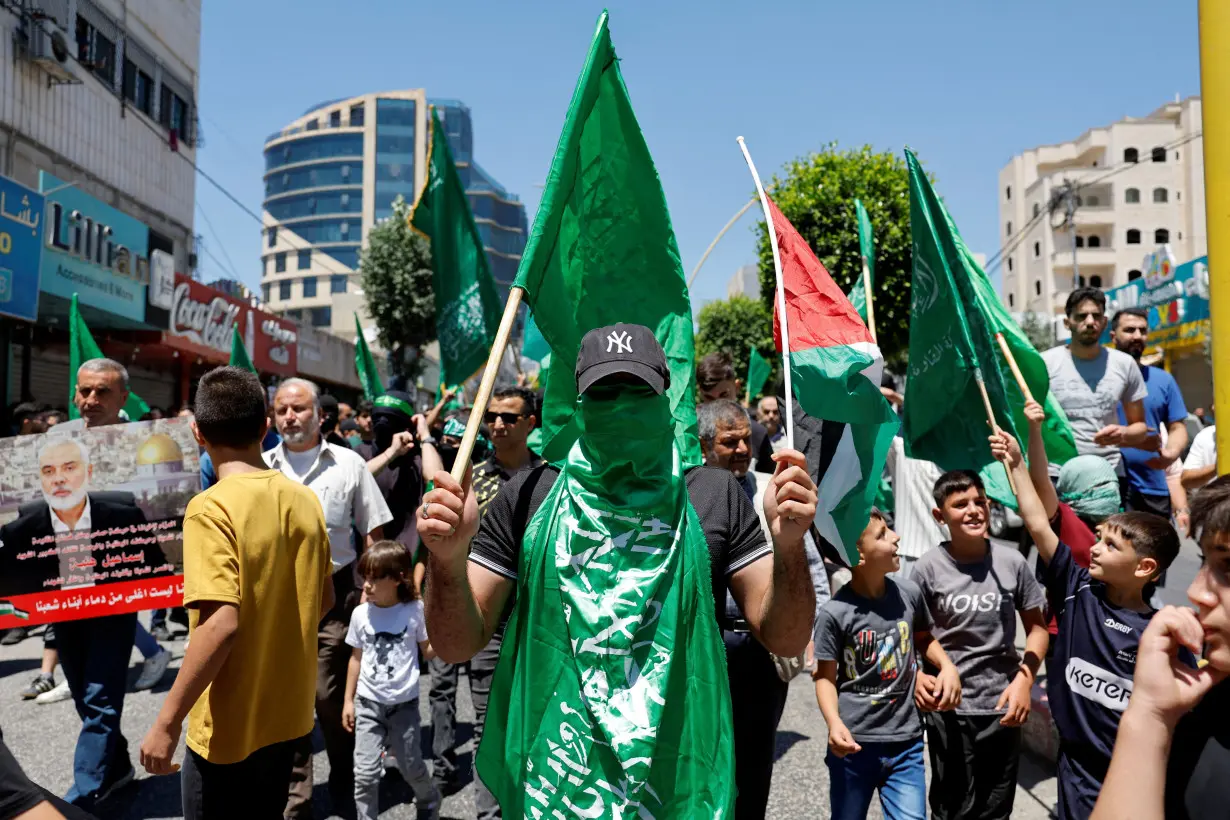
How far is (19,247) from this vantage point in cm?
1320

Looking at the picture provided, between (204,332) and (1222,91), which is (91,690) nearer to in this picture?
(1222,91)

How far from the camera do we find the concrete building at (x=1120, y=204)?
172 ft

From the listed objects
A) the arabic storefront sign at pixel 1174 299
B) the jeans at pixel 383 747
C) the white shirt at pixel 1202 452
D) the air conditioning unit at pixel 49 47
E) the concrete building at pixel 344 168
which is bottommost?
the jeans at pixel 383 747

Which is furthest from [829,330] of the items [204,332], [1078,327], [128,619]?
[204,332]

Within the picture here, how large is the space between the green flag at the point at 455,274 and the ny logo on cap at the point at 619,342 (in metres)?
4.01

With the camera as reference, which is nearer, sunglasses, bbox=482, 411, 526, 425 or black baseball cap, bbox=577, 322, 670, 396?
black baseball cap, bbox=577, 322, 670, 396

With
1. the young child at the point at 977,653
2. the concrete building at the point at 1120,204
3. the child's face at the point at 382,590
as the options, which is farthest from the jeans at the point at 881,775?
the concrete building at the point at 1120,204

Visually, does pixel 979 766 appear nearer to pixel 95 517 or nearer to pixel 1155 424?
pixel 1155 424

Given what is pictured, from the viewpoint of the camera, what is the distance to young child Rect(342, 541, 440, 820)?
4.38 metres

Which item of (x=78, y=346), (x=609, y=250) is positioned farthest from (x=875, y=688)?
(x=78, y=346)

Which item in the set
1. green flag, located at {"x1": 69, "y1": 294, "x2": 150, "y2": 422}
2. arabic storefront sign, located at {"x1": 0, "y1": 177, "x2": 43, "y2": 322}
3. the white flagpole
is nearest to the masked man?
the white flagpole

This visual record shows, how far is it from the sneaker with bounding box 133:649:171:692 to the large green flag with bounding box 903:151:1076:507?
5.63 meters

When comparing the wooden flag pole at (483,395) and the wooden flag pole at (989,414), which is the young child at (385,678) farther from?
the wooden flag pole at (989,414)

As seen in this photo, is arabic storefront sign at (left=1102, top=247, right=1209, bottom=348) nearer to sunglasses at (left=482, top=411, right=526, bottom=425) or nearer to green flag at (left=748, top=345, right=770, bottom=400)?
green flag at (left=748, top=345, right=770, bottom=400)
